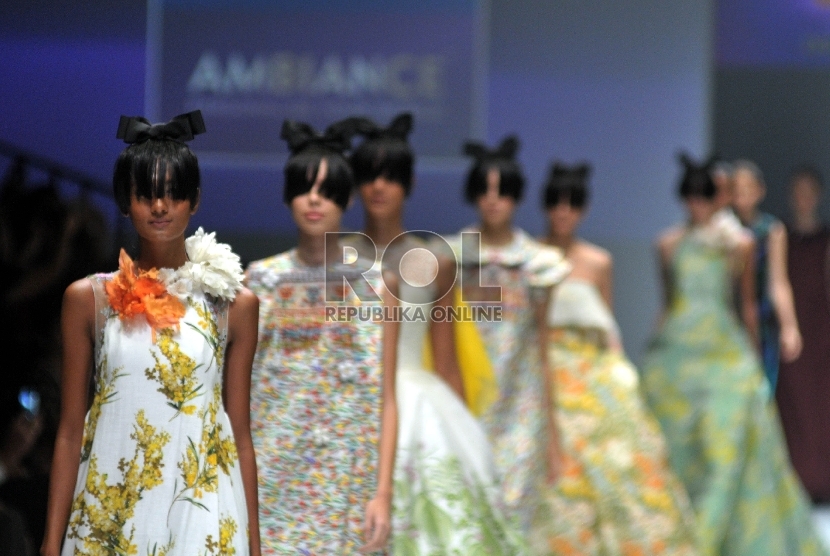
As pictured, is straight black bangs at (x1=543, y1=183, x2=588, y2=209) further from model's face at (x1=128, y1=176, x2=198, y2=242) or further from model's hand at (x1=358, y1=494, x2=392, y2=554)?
model's face at (x1=128, y1=176, x2=198, y2=242)

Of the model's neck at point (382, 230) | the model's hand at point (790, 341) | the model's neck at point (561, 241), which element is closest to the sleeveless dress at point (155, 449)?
the model's neck at point (382, 230)

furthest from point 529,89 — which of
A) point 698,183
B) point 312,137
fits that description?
point 312,137

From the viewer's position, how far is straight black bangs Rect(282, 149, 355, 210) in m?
3.20

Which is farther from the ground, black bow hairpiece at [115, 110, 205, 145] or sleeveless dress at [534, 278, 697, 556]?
black bow hairpiece at [115, 110, 205, 145]

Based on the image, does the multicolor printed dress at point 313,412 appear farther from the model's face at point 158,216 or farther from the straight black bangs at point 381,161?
the model's face at point 158,216

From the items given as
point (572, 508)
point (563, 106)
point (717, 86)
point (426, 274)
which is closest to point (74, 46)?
point (426, 274)

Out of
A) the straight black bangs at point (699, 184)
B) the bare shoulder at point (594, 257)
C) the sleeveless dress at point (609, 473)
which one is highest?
the straight black bangs at point (699, 184)

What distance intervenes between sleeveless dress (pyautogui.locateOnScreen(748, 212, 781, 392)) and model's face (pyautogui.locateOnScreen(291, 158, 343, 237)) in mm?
3742

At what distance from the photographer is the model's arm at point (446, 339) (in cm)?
400

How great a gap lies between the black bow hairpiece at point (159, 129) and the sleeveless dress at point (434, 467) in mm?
1312

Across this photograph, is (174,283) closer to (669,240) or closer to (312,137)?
(312,137)

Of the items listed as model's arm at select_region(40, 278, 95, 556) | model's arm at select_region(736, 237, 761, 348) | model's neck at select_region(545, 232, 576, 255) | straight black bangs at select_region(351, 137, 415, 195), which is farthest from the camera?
model's arm at select_region(736, 237, 761, 348)

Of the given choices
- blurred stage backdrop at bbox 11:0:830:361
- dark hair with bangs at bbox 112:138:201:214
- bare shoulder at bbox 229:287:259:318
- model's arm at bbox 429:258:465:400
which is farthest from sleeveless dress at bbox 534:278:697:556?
dark hair with bangs at bbox 112:138:201:214

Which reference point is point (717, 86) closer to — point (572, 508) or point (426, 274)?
point (572, 508)
